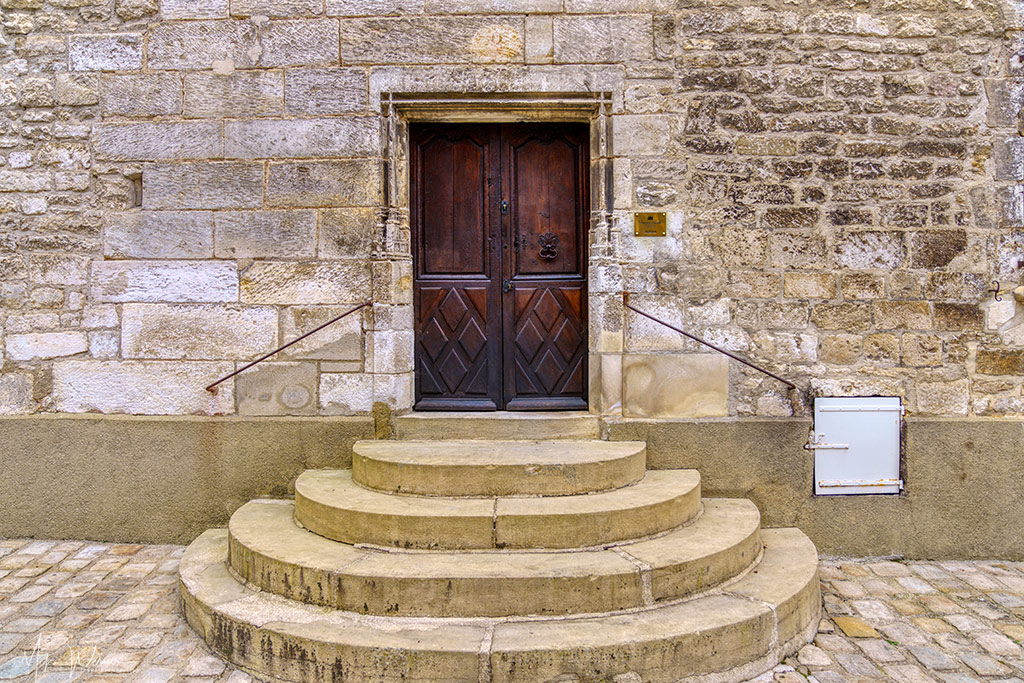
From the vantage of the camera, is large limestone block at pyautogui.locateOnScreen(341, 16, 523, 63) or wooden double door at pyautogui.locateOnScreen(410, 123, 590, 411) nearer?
large limestone block at pyautogui.locateOnScreen(341, 16, 523, 63)

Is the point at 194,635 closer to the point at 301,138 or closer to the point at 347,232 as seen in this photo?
the point at 347,232

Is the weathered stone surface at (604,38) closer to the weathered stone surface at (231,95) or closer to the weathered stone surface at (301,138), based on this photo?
the weathered stone surface at (301,138)

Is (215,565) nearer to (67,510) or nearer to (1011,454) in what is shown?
(67,510)

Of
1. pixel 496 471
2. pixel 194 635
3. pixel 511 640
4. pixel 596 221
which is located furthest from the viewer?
pixel 596 221

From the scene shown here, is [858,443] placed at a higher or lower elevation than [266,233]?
lower

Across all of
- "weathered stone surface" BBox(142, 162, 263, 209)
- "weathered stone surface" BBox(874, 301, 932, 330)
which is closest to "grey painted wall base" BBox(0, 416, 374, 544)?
"weathered stone surface" BBox(142, 162, 263, 209)

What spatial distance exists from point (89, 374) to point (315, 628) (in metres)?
2.50

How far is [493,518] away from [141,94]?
334 cm

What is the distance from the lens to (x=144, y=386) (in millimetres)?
4410

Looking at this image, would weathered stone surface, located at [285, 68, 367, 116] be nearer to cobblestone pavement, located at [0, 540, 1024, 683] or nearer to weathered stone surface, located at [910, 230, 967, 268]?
cobblestone pavement, located at [0, 540, 1024, 683]

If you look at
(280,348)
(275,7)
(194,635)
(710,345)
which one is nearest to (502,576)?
(194,635)

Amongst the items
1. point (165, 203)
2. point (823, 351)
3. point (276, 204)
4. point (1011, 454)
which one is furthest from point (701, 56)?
point (165, 203)

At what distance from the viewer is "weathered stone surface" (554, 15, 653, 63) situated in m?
4.27

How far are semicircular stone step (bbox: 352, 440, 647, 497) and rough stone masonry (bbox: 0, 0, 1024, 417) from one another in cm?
50
